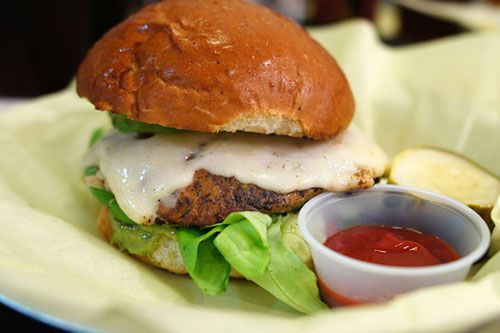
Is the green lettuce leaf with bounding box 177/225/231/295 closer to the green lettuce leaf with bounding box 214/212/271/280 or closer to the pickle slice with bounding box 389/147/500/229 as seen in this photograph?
Result: the green lettuce leaf with bounding box 214/212/271/280

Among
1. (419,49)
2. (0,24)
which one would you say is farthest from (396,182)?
(0,24)

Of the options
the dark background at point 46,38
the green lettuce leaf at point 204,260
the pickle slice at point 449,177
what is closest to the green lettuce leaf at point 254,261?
the green lettuce leaf at point 204,260

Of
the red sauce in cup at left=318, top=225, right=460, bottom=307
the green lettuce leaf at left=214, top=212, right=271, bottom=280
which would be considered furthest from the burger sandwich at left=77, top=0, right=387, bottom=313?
the red sauce in cup at left=318, top=225, right=460, bottom=307

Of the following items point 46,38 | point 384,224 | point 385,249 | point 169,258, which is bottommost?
point 46,38

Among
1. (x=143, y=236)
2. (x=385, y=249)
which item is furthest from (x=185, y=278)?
(x=385, y=249)

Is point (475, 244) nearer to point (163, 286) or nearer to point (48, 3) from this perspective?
point (163, 286)

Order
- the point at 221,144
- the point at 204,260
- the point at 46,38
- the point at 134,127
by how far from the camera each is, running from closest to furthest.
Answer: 1. the point at 204,260
2. the point at 221,144
3. the point at 134,127
4. the point at 46,38

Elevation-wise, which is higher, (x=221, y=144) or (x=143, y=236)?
(x=221, y=144)

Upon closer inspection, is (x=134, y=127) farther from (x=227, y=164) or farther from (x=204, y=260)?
(x=204, y=260)

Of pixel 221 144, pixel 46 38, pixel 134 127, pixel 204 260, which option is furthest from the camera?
pixel 46 38
